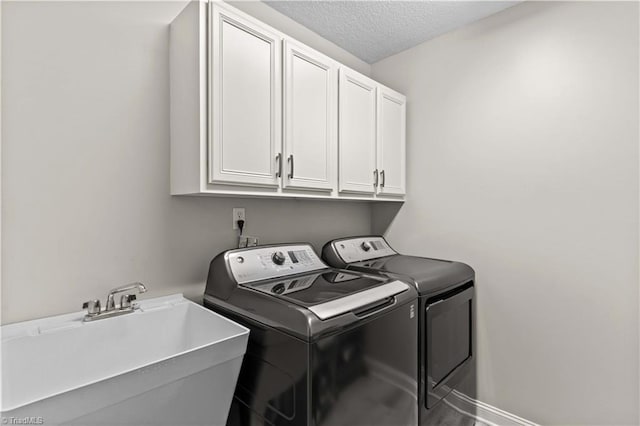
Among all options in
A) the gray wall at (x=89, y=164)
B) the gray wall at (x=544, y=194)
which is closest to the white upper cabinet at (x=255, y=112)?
the gray wall at (x=89, y=164)

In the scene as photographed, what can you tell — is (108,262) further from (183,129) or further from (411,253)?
(411,253)

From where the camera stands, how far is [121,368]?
47.2 inches

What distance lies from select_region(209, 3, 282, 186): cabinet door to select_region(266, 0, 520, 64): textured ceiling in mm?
598

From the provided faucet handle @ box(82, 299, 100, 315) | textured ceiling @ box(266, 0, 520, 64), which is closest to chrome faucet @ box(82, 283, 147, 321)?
faucet handle @ box(82, 299, 100, 315)

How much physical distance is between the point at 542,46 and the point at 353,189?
1.34 meters

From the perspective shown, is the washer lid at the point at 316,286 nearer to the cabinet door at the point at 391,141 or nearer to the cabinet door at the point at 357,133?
the cabinet door at the point at 357,133

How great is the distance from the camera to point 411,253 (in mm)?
2404

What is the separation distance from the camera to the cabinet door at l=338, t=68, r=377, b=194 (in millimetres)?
1898

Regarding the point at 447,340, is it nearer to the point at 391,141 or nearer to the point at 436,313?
the point at 436,313

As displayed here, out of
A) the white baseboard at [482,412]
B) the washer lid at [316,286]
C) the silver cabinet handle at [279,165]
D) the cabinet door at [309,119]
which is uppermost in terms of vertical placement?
the cabinet door at [309,119]

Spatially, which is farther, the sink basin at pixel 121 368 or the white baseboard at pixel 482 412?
the white baseboard at pixel 482 412

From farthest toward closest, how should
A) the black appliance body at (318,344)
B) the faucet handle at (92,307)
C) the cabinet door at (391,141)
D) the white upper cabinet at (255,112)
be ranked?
the cabinet door at (391,141), the white upper cabinet at (255,112), the faucet handle at (92,307), the black appliance body at (318,344)

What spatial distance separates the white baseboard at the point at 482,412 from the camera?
178 cm

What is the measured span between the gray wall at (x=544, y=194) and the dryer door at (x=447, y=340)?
0.76 feet
